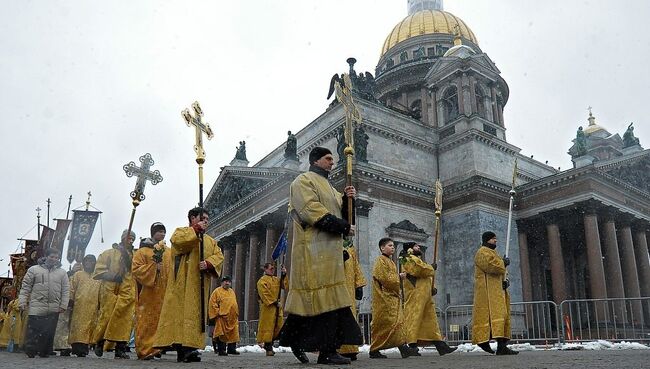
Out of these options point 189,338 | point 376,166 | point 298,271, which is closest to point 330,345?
point 298,271

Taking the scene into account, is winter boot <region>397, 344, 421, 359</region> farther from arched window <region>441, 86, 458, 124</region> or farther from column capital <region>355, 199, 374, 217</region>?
arched window <region>441, 86, 458, 124</region>

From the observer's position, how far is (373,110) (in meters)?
28.6

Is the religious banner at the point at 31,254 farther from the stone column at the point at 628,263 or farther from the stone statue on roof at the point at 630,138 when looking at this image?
the stone statue on roof at the point at 630,138

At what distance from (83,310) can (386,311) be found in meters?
5.73

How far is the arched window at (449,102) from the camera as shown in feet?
105

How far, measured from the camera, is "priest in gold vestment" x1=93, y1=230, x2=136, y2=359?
373 inches

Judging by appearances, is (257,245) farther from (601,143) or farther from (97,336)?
(601,143)

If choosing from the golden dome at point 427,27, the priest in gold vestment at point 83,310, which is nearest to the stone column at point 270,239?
the priest in gold vestment at point 83,310

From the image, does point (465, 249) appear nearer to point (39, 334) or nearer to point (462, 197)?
point (462, 197)

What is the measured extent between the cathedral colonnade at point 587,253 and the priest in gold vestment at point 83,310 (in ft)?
64.1

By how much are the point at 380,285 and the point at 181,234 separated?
4033 millimetres

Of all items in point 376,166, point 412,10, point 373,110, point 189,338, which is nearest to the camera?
point 189,338

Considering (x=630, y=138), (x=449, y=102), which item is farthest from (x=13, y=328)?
(x=630, y=138)

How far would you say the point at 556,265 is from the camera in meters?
26.8
